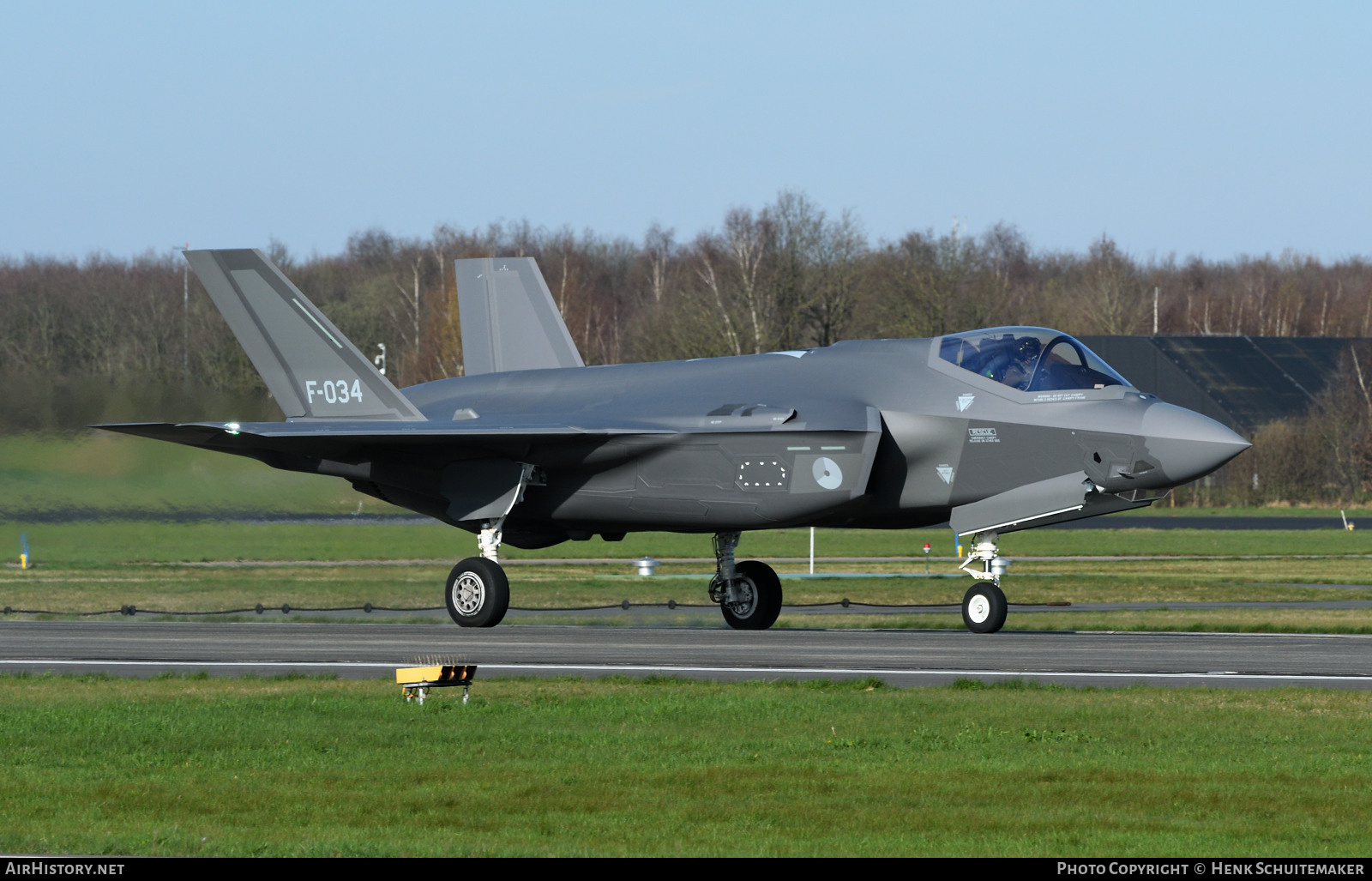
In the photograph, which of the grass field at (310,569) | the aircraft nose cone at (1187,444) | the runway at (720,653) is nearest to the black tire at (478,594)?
the runway at (720,653)

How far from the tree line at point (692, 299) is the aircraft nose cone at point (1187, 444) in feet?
45.9

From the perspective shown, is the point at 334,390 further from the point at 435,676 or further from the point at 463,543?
the point at 435,676

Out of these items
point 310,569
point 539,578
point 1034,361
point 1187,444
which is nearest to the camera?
point 1187,444

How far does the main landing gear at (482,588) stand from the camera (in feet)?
67.6

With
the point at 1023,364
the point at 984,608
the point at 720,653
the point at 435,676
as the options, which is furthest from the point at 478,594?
the point at 435,676

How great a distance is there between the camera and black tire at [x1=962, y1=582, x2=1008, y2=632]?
61.8 feet

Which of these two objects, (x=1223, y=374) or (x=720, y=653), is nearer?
(x=720, y=653)

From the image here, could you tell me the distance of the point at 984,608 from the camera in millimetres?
18906

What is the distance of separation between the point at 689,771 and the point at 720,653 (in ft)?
24.6

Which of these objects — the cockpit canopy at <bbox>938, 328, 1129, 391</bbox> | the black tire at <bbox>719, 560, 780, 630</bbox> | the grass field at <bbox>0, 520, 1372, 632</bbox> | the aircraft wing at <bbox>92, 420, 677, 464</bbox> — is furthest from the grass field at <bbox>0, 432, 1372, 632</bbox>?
the cockpit canopy at <bbox>938, 328, 1129, 391</bbox>

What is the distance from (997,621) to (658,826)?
→ 1162cm

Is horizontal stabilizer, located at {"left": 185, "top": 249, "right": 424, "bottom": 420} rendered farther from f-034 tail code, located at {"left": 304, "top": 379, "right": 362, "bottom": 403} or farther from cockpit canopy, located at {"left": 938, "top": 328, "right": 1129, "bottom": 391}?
cockpit canopy, located at {"left": 938, "top": 328, "right": 1129, "bottom": 391}
